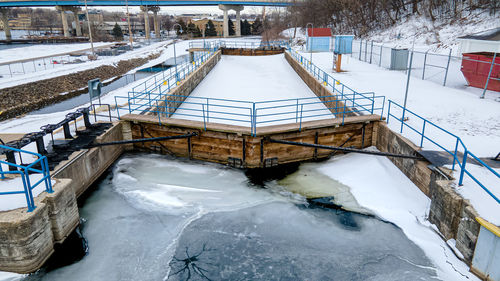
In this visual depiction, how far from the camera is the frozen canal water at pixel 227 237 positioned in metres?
7.98

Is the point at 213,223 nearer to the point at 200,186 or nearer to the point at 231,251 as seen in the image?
the point at 231,251

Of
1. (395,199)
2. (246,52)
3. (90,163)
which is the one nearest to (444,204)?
(395,199)

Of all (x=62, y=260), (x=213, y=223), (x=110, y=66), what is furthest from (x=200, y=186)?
(x=110, y=66)

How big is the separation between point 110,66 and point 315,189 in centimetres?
3652

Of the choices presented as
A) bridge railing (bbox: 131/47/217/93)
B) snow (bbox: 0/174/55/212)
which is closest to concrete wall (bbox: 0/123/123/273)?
snow (bbox: 0/174/55/212)

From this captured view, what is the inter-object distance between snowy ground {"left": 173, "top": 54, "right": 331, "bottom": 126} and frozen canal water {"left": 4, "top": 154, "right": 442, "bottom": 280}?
16.5ft

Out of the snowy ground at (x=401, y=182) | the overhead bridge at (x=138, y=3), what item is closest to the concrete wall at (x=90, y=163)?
the snowy ground at (x=401, y=182)

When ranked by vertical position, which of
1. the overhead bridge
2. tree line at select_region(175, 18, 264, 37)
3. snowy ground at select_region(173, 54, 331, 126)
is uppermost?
the overhead bridge

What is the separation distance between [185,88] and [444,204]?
663 inches

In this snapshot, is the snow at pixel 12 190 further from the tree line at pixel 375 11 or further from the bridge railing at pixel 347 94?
the tree line at pixel 375 11

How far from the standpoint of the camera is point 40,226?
792 centimetres

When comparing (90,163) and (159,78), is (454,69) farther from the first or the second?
(90,163)

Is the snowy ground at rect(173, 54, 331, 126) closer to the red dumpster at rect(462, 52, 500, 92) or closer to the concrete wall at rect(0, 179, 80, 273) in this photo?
the concrete wall at rect(0, 179, 80, 273)

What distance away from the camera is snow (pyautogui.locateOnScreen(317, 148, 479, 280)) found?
26.5ft
